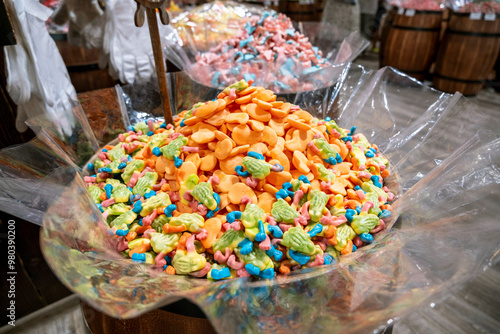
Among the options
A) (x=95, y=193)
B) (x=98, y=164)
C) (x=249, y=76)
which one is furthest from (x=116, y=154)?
(x=249, y=76)

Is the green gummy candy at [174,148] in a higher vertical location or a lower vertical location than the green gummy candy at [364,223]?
higher

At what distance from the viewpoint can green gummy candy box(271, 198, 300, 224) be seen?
0.69 m

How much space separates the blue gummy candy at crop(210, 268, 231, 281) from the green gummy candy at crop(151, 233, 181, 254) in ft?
0.35

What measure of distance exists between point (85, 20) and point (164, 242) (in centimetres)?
152

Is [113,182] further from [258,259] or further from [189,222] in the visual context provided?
[258,259]

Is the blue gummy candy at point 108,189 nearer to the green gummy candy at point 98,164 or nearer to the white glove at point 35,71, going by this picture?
the green gummy candy at point 98,164

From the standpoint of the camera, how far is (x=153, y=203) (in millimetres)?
752

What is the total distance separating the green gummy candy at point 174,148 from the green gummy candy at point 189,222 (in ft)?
0.56

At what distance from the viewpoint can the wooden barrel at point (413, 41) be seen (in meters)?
3.49

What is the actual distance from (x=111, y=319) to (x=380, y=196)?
26.8 inches

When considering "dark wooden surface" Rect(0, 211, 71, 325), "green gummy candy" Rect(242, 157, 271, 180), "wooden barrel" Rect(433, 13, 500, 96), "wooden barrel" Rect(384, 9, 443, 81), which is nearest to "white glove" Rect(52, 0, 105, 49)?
"dark wooden surface" Rect(0, 211, 71, 325)

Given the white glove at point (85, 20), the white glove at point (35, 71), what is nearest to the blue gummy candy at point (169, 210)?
the white glove at point (35, 71)

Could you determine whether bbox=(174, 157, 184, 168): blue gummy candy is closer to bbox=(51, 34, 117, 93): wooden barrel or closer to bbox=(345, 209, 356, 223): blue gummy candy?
bbox=(345, 209, 356, 223): blue gummy candy

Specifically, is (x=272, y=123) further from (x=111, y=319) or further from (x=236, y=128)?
(x=111, y=319)
